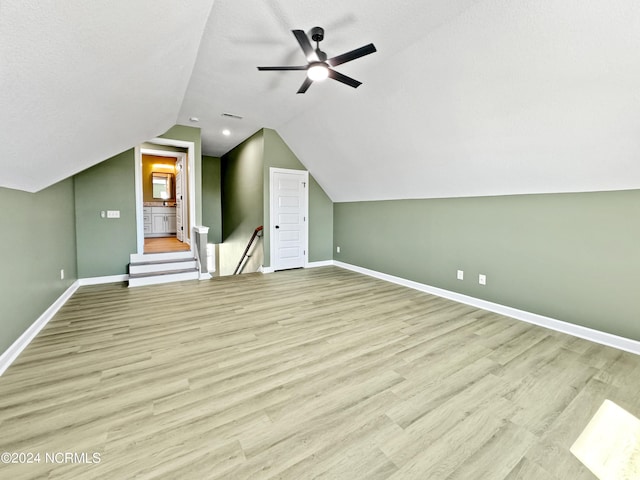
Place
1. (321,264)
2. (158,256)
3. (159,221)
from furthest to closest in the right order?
(159,221), (321,264), (158,256)

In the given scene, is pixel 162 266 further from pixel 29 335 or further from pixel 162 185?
pixel 162 185

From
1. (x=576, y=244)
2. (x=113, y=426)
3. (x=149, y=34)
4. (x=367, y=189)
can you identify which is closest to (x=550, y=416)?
(x=576, y=244)

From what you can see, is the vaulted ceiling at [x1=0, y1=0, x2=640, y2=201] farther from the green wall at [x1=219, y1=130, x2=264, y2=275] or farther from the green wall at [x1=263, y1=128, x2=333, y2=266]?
the green wall at [x1=219, y1=130, x2=264, y2=275]

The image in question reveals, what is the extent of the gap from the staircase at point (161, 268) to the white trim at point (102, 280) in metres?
0.30

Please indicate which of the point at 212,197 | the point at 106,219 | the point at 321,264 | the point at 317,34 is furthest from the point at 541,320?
the point at 212,197

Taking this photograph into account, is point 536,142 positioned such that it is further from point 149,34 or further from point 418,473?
point 149,34

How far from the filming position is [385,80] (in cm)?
322

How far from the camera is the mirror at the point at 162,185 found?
8414 millimetres

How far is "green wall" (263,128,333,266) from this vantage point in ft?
18.0

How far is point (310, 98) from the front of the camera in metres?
4.03

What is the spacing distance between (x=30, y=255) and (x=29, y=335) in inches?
30.5

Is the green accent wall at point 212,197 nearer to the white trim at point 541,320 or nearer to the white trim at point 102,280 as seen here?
the white trim at point 102,280

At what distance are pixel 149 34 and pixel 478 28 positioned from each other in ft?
8.27

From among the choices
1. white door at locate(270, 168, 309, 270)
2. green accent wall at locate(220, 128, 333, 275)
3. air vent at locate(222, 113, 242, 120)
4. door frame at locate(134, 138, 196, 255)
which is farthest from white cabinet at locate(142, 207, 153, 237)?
air vent at locate(222, 113, 242, 120)
